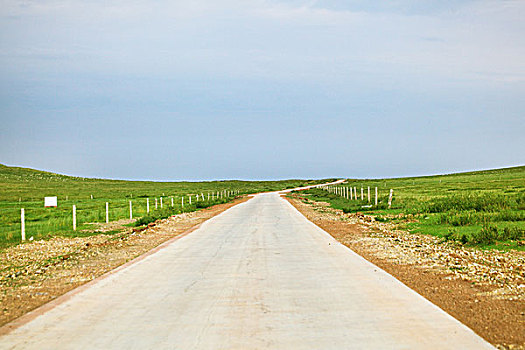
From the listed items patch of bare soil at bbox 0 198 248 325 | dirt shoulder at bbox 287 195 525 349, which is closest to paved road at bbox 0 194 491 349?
dirt shoulder at bbox 287 195 525 349

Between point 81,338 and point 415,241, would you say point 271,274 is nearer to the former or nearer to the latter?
point 81,338

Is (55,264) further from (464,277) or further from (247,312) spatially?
(464,277)

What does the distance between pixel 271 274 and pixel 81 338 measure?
4.88m

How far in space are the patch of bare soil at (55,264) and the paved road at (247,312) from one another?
26.5 inches

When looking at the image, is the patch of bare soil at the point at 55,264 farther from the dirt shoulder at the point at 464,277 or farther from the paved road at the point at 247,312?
the dirt shoulder at the point at 464,277

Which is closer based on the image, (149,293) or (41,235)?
(149,293)

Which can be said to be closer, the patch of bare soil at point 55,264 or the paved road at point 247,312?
the paved road at point 247,312

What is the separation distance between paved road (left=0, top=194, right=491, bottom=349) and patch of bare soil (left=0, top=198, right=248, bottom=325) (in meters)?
0.67

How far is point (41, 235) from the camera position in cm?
2019

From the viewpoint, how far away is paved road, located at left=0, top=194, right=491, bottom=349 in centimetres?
586

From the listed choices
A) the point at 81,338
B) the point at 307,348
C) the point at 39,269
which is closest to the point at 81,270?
the point at 39,269

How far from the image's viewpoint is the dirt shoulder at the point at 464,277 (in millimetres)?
6609

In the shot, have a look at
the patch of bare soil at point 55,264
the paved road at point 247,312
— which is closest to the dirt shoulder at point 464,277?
the paved road at point 247,312

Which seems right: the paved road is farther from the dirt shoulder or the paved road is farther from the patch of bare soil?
the patch of bare soil
